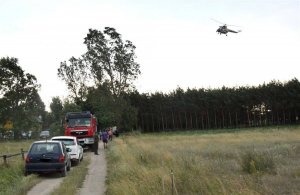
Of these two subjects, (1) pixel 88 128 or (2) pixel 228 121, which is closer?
(1) pixel 88 128

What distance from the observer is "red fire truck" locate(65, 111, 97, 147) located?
40781mm

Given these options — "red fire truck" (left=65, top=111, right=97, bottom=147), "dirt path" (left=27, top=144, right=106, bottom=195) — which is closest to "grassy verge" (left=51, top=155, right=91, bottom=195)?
"dirt path" (left=27, top=144, right=106, bottom=195)

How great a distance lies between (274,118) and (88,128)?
213 feet

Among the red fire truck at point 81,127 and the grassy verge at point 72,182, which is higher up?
the red fire truck at point 81,127

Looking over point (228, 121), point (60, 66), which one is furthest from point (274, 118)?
point (60, 66)

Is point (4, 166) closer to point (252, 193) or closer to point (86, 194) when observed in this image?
point (86, 194)

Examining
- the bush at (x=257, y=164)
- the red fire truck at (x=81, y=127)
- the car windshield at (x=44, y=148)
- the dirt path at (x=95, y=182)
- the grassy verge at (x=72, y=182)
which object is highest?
the red fire truck at (x=81, y=127)

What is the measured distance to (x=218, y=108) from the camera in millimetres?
100125

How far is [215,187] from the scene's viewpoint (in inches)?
478

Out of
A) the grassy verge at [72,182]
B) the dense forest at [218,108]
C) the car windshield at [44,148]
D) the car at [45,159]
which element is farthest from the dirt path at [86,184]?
the dense forest at [218,108]

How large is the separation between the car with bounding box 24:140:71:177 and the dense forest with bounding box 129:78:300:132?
247ft

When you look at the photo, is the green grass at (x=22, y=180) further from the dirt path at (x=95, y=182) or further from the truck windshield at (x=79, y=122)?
the truck windshield at (x=79, y=122)

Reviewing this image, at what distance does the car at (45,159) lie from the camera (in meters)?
21.7

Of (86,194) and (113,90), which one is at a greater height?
(113,90)
